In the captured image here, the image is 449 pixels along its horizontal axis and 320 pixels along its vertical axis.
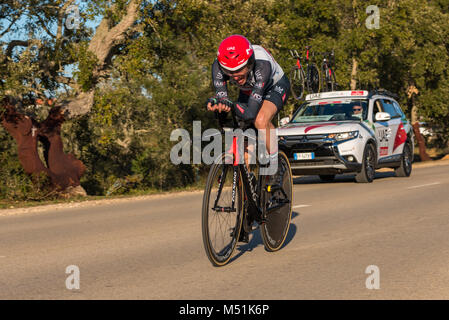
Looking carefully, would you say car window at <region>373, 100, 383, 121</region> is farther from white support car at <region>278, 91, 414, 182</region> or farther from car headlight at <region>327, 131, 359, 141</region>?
car headlight at <region>327, 131, 359, 141</region>

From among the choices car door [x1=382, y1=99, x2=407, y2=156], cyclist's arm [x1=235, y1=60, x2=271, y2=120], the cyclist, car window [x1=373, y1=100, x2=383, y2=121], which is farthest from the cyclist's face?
car door [x1=382, y1=99, x2=407, y2=156]

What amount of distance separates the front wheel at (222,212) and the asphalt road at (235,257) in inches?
7.3

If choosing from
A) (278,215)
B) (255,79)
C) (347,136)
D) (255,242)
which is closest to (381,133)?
(347,136)

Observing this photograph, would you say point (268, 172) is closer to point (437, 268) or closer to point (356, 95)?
point (437, 268)

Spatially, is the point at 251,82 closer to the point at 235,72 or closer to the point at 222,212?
Result: the point at 235,72

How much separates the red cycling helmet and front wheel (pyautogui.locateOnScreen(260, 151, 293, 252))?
128 cm

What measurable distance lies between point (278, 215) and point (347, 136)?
8.00 meters

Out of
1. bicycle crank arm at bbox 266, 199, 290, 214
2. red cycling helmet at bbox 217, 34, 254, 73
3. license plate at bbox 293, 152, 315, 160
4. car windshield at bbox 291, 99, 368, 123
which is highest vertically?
red cycling helmet at bbox 217, 34, 254, 73

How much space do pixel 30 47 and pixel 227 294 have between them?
1548 cm

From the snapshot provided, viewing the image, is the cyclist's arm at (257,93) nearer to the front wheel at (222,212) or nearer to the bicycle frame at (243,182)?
the bicycle frame at (243,182)

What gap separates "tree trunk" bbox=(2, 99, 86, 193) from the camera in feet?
57.8

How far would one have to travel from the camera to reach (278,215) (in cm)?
688

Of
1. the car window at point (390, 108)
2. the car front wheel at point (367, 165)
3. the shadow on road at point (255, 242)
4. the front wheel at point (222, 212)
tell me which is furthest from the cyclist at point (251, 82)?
the car window at point (390, 108)

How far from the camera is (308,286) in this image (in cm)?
523
